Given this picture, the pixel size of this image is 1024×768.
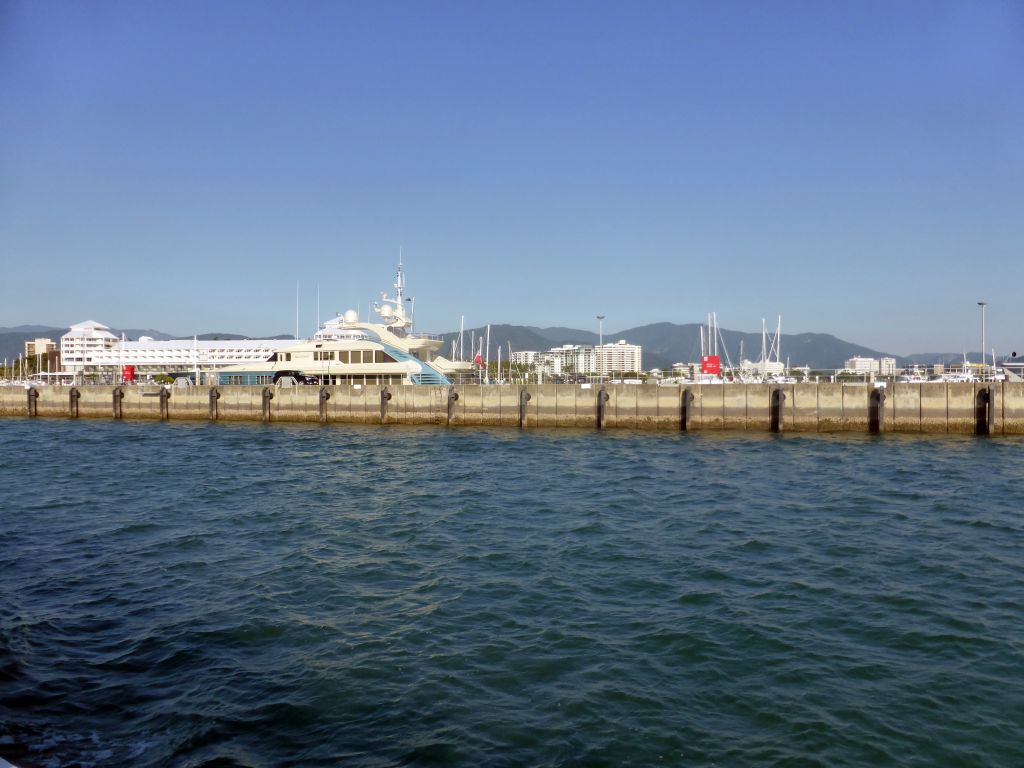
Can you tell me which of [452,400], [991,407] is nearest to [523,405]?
[452,400]

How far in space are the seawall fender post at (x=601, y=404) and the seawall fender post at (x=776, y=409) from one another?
27.0 feet

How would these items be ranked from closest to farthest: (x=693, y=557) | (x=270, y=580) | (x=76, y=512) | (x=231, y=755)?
(x=231, y=755) < (x=270, y=580) < (x=693, y=557) < (x=76, y=512)

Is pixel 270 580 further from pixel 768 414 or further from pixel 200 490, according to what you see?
pixel 768 414

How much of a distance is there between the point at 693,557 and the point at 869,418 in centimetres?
2429

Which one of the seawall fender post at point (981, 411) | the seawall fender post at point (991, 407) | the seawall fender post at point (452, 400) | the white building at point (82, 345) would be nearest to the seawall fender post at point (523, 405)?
the seawall fender post at point (452, 400)

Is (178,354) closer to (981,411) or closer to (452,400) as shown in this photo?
(452,400)

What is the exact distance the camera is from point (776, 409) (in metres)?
33.4

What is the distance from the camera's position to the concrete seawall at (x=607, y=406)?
104ft

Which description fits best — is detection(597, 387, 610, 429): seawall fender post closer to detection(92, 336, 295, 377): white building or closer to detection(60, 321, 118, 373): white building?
detection(92, 336, 295, 377): white building

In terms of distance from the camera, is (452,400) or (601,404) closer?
(601,404)

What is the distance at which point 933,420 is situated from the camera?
104ft

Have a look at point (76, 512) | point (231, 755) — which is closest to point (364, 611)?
point (231, 755)

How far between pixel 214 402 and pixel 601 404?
24.9m

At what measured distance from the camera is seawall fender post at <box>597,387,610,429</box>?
3606cm
